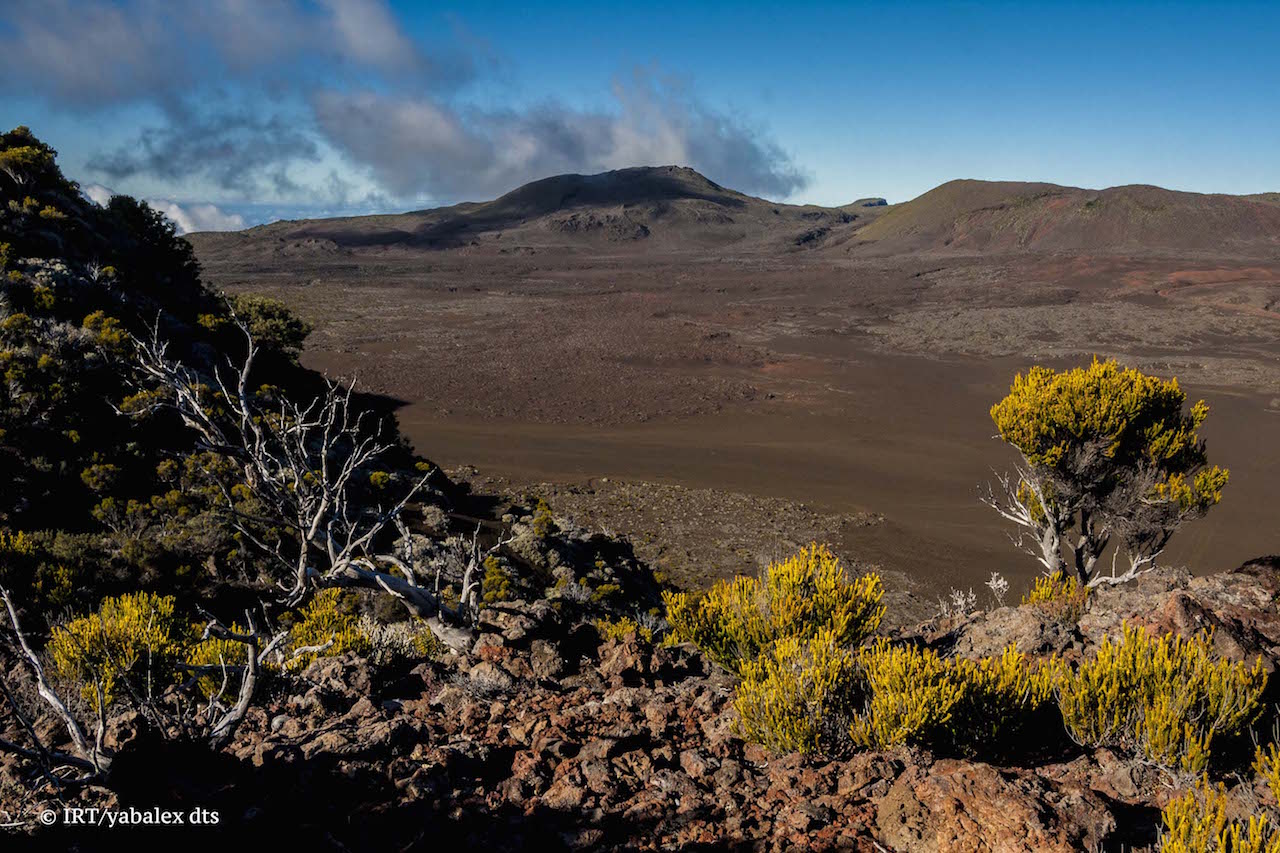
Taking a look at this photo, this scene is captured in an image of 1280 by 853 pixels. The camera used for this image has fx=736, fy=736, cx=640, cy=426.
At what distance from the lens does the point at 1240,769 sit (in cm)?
404

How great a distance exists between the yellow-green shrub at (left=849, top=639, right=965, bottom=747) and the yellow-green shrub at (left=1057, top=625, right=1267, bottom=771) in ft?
2.31

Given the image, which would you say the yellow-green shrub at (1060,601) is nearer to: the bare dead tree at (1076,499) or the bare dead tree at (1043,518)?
the bare dead tree at (1043,518)

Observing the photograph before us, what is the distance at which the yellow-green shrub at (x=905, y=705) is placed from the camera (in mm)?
3996

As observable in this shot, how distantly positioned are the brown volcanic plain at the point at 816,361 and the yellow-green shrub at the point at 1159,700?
12.1 meters

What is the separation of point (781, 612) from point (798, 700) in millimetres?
1521

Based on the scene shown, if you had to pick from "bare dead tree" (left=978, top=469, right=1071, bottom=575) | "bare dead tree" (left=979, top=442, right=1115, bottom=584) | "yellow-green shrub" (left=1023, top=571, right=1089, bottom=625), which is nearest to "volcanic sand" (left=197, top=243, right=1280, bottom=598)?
"bare dead tree" (left=978, top=469, right=1071, bottom=575)

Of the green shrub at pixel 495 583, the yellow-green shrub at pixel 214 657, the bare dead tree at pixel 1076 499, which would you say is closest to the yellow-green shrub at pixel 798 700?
the yellow-green shrub at pixel 214 657

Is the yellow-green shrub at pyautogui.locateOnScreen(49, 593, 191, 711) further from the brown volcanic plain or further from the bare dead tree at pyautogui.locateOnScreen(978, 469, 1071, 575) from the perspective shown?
the brown volcanic plain

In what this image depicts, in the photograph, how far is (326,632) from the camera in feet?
24.8

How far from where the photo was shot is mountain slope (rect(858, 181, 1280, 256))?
8731cm

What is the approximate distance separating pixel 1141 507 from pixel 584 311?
52.2 meters

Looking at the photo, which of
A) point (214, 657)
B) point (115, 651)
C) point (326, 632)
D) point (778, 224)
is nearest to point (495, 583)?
point (326, 632)

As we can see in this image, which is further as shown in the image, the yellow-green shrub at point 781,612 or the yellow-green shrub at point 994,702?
the yellow-green shrub at point 781,612

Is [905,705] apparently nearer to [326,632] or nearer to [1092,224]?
[326,632]
